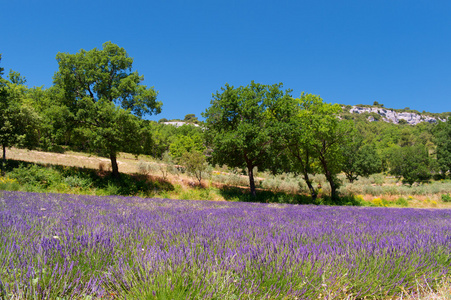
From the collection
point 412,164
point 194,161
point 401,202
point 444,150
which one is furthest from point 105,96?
point 444,150

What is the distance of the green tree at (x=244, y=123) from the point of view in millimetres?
18828

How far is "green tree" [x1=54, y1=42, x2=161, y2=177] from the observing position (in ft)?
58.0

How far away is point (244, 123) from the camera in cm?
1917

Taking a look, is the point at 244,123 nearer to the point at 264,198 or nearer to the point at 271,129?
the point at 271,129

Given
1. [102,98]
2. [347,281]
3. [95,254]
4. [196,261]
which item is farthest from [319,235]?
[102,98]

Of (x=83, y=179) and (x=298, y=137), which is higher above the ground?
(x=298, y=137)

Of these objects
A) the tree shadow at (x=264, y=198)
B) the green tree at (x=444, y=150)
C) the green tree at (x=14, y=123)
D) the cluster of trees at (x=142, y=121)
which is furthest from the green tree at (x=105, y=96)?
the green tree at (x=444, y=150)

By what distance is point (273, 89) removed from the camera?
2052 centimetres

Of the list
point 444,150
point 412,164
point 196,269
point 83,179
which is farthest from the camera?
point 444,150

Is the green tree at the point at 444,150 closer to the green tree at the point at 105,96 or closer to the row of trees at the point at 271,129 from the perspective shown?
the row of trees at the point at 271,129

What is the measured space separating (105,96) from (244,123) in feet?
41.8

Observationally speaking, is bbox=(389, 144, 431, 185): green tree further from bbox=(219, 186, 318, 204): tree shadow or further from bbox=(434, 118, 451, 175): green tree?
bbox=(219, 186, 318, 204): tree shadow

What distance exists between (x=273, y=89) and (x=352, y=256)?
64.5 feet

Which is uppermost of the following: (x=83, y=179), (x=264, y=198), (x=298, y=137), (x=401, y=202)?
(x=298, y=137)
